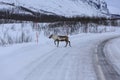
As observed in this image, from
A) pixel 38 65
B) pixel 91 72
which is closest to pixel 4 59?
pixel 38 65

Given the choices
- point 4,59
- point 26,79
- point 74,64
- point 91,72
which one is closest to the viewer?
point 26,79

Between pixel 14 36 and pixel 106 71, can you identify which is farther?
pixel 14 36

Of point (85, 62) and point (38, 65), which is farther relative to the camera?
point (85, 62)

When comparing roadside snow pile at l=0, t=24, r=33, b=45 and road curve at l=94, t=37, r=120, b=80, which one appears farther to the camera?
roadside snow pile at l=0, t=24, r=33, b=45

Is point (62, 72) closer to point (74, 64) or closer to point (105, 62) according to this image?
point (74, 64)

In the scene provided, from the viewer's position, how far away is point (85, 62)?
13.8 meters

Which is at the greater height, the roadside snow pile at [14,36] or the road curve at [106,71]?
the roadside snow pile at [14,36]

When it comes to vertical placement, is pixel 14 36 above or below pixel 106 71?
above

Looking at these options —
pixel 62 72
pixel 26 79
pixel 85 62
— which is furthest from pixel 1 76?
pixel 85 62

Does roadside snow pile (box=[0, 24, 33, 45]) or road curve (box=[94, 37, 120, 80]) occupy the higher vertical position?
roadside snow pile (box=[0, 24, 33, 45])

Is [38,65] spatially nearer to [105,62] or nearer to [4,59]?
[4,59]

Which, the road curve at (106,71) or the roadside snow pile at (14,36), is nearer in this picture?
the road curve at (106,71)

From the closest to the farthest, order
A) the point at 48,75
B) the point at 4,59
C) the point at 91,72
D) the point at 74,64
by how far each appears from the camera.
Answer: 1. the point at 48,75
2. the point at 91,72
3. the point at 4,59
4. the point at 74,64

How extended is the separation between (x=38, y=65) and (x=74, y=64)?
154 cm
